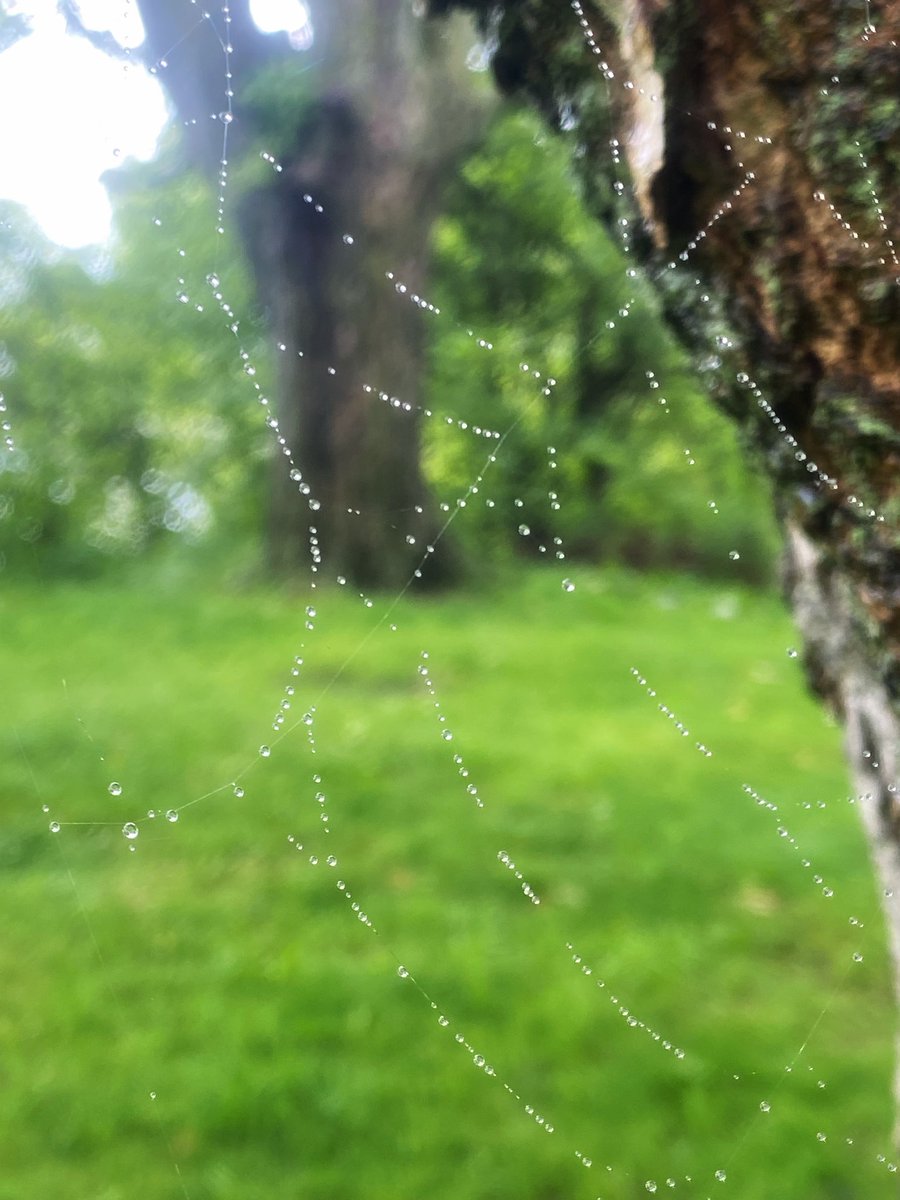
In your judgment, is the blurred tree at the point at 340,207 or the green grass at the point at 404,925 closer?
the blurred tree at the point at 340,207

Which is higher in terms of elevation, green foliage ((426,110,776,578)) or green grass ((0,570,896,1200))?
green foliage ((426,110,776,578))

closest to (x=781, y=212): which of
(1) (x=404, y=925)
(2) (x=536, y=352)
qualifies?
(2) (x=536, y=352)

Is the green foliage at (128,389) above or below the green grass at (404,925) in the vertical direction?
above

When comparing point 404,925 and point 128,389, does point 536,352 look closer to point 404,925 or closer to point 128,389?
point 128,389

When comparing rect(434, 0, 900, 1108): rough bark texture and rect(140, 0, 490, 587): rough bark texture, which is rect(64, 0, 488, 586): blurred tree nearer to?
rect(140, 0, 490, 587): rough bark texture

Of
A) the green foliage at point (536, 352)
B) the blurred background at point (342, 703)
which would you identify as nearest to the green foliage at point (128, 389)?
the blurred background at point (342, 703)

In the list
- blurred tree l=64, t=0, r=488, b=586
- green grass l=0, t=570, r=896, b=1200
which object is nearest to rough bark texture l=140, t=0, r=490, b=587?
blurred tree l=64, t=0, r=488, b=586

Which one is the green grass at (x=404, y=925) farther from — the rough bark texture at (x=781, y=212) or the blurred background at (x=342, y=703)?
the rough bark texture at (x=781, y=212)
